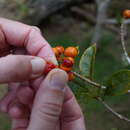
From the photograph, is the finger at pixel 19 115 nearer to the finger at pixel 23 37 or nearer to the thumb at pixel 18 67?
the finger at pixel 23 37

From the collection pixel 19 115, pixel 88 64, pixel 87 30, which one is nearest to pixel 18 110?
pixel 19 115

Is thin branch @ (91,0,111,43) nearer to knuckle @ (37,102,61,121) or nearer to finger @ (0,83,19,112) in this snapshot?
finger @ (0,83,19,112)

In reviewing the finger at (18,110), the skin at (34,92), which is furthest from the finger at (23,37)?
the finger at (18,110)

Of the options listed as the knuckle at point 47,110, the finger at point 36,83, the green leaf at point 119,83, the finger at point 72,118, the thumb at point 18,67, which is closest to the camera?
the thumb at point 18,67

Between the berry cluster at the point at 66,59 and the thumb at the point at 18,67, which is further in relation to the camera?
the berry cluster at the point at 66,59

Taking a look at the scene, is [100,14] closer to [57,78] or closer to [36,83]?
[36,83]

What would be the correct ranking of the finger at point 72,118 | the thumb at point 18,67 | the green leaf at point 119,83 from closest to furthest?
the thumb at point 18,67
the green leaf at point 119,83
the finger at point 72,118
